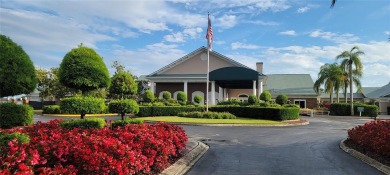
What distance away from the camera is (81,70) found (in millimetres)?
13594

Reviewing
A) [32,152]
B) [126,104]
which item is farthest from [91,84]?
[32,152]

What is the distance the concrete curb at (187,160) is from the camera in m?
8.22

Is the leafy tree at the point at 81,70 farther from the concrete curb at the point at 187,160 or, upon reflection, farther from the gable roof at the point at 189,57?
the gable roof at the point at 189,57

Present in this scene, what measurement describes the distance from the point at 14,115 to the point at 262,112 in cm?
2035

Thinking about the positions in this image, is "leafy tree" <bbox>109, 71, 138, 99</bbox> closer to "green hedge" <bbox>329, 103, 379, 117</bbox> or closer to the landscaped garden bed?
the landscaped garden bed

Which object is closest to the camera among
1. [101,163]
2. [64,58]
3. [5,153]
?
[5,153]

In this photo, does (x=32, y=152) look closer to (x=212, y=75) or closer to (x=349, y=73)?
(x=212, y=75)

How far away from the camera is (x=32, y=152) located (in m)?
4.67

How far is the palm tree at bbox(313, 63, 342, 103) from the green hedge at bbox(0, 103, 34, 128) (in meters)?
44.9

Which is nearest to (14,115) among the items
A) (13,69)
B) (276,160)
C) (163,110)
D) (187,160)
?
(13,69)

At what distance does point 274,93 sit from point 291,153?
46854mm

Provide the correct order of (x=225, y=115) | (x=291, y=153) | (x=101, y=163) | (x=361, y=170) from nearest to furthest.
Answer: (x=101, y=163)
(x=361, y=170)
(x=291, y=153)
(x=225, y=115)

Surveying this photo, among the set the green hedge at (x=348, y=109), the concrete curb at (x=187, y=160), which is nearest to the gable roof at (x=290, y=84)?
the green hedge at (x=348, y=109)

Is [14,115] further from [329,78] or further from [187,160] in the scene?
[329,78]
